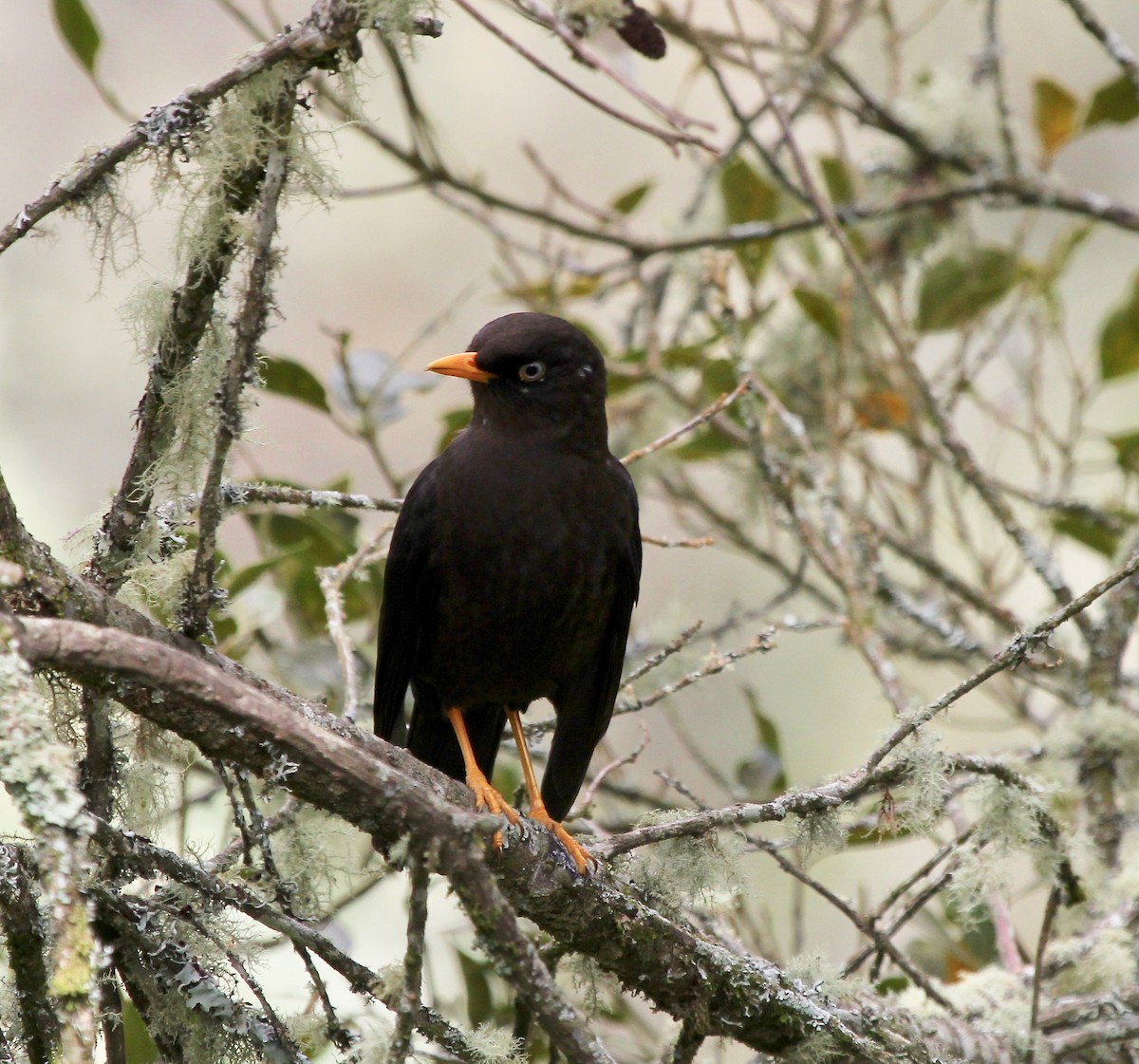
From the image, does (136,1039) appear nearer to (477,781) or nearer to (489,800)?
(489,800)

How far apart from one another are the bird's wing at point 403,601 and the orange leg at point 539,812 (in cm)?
43

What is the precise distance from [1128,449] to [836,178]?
1549 mm

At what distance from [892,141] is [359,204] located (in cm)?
363

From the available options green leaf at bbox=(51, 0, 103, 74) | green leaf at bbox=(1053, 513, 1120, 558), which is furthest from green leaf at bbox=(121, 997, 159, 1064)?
green leaf at bbox=(1053, 513, 1120, 558)

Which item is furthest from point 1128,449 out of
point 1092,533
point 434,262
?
point 434,262

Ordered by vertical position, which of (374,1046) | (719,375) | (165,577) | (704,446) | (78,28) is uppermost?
(78,28)

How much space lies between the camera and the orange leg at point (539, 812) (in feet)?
9.68

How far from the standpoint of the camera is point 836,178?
5.51 m

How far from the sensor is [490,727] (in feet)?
13.9

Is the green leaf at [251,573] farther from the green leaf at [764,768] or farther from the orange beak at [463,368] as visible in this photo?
the green leaf at [764,768]

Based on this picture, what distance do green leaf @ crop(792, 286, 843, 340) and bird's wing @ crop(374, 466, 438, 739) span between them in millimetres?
1676

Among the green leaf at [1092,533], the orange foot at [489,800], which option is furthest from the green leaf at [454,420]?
the green leaf at [1092,533]

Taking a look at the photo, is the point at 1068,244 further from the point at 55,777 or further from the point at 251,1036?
the point at 55,777

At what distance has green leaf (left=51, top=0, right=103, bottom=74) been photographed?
4273 millimetres
